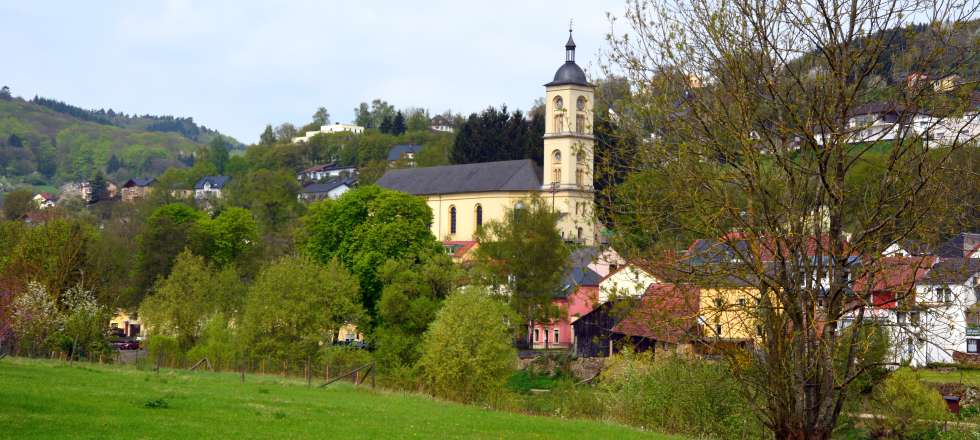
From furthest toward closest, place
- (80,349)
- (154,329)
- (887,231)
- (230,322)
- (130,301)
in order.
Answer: (130,301) < (230,322) < (154,329) < (80,349) < (887,231)

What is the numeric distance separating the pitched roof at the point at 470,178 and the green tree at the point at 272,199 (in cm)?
1095

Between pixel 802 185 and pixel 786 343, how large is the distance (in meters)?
2.12

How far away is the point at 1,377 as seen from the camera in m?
26.0

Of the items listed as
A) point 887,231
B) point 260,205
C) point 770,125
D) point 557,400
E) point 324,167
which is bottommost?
point 557,400

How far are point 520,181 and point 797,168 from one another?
85050 millimetres

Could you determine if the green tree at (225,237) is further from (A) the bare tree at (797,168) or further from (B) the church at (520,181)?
(A) the bare tree at (797,168)

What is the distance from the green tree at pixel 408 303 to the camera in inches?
2092

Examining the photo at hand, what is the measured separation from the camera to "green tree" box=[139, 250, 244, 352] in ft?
202

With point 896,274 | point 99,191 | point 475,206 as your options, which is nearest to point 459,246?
point 475,206

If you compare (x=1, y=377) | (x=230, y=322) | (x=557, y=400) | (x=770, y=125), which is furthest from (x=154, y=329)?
(x=770, y=125)

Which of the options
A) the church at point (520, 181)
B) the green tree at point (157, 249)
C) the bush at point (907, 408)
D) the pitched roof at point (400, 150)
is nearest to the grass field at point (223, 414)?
the bush at point (907, 408)

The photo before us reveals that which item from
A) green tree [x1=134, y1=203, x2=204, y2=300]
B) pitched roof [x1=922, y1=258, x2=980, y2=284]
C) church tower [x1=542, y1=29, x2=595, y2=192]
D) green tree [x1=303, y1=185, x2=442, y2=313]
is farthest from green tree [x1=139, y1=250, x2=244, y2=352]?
pitched roof [x1=922, y1=258, x2=980, y2=284]

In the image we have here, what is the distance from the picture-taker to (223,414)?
73.0 ft

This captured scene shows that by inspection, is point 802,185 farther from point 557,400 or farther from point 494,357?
point 494,357
